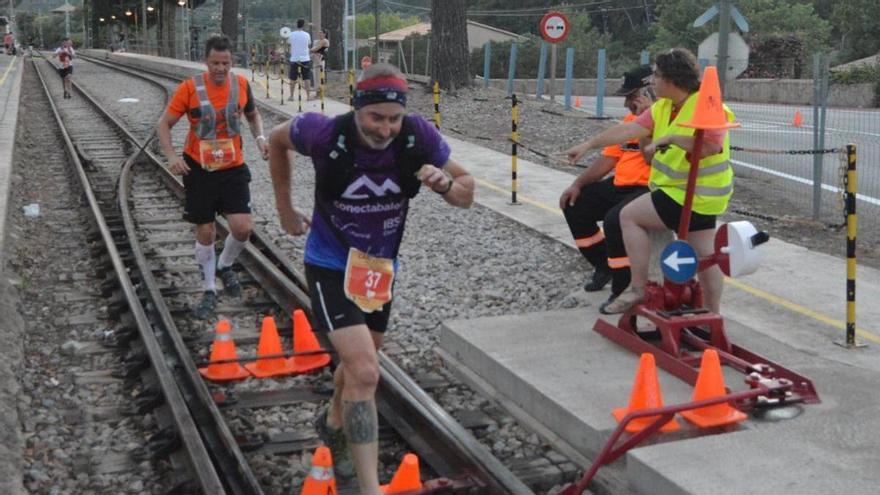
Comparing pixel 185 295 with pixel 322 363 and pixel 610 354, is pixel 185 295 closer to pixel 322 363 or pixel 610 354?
pixel 322 363

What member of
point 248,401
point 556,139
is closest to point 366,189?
point 248,401

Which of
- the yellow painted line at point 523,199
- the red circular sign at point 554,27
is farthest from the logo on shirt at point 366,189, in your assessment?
the red circular sign at point 554,27

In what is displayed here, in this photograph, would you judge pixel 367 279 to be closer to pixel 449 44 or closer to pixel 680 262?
pixel 680 262

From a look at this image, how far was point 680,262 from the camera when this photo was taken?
20.6ft

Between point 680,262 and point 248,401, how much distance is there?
8.53 feet

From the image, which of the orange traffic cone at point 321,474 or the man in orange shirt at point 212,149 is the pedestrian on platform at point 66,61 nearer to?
the man in orange shirt at point 212,149

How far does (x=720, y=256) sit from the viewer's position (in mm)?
6195

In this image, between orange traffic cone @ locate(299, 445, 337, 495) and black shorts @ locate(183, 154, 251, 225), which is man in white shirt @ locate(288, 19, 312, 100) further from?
orange traffic cone @ locate(299, 445, 337, 495)

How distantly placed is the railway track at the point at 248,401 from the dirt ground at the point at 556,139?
254 centimetres

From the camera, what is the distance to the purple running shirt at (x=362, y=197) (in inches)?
192

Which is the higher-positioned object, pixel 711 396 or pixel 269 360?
pixel 711 396

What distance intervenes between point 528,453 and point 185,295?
14.1 feet

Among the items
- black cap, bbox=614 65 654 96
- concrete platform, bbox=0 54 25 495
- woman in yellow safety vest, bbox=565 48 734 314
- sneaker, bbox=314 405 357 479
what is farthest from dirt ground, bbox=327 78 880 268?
concrete platform, bbox=0 54 25 495

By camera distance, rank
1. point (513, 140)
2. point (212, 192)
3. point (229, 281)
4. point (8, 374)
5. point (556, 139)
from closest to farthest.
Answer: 1. point (8, 374)
2. point (212, 192)
3. point (229, 281)
4. point (513, 140)
5. point (556, 139)
